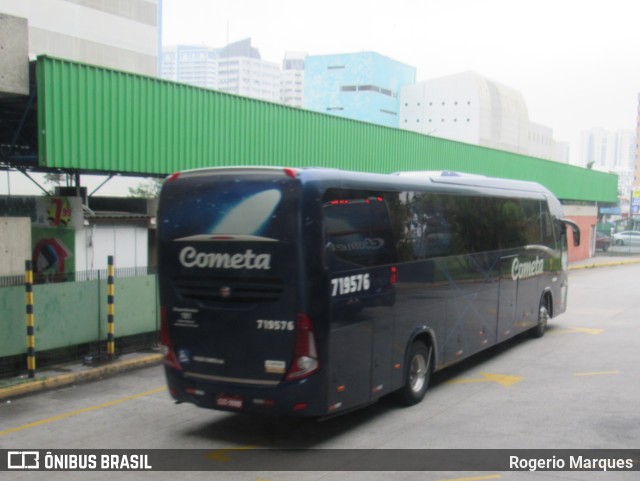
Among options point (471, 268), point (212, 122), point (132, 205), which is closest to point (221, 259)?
point (471, 268)

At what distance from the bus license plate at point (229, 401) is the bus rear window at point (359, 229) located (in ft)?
6.52

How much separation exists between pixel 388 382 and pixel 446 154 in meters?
20.7

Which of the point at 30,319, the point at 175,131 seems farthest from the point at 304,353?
the point at 175,131

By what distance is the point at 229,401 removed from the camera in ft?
25.1

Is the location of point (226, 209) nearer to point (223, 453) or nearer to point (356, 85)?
point (223, 453)

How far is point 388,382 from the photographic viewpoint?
870 centimetres

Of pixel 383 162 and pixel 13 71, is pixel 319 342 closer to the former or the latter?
pixel 13 71

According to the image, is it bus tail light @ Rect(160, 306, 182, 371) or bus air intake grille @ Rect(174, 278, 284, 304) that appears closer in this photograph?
bus air intake grille @ Rect(174, 278, 284, 304)

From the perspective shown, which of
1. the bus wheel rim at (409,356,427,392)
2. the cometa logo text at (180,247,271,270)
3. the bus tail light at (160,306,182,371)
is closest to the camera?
the cometa logo text at (180,247,271,270)

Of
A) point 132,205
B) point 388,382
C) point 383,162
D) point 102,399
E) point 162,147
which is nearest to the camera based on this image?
point 388,382

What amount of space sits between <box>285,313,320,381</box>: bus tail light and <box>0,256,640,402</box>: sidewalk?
201 inches

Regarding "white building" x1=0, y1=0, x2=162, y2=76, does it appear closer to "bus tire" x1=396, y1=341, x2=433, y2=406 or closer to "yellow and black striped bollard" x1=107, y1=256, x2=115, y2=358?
"yellow and black striped bollard" x1=107, y1=256, x2=115, y2=358

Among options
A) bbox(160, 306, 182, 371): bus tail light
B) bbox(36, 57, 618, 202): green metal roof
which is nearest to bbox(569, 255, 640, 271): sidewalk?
bbox(36, 57, 618, 202): green metal roof

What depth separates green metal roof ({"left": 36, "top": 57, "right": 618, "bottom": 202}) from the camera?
42.4 feet
